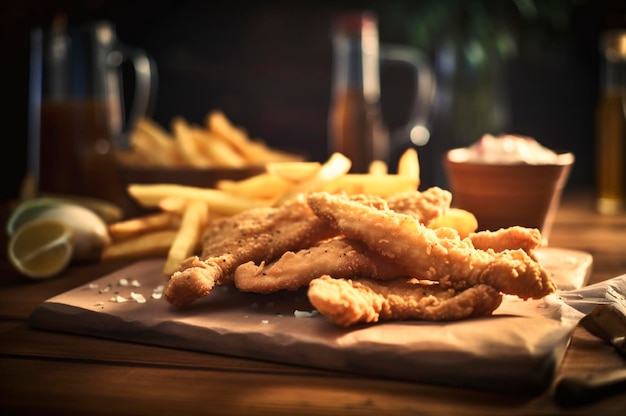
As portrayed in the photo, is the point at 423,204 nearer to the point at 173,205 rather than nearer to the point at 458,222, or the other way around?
the point at 458,222

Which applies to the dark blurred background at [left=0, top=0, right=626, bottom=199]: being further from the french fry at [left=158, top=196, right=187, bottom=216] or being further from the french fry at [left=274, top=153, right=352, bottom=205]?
the french fry at [left=158, top=196, right=187, bottom=216]

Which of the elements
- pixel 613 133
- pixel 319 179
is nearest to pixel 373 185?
pixel 319 179

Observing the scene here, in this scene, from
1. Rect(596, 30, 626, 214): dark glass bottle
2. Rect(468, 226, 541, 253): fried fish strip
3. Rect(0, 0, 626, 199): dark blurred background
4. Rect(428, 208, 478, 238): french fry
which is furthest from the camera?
Rect(0, 0, 626, 199): dark blurred background

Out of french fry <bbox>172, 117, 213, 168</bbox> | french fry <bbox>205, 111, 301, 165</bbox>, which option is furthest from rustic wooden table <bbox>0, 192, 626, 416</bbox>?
french fry <bbox>205, 111, 301, 165</bbox>

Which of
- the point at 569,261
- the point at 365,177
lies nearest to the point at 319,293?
the point at 365,177

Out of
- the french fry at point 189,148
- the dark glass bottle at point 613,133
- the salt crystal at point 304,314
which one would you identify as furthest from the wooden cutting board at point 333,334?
the dark glass bottle at point 613,133

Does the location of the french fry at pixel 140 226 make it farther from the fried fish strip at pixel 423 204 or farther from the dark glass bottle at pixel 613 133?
the dark glass bottle at pixel 613 133

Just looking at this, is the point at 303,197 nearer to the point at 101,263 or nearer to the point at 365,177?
the point at 365,177
